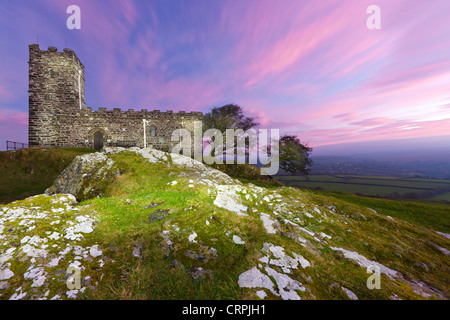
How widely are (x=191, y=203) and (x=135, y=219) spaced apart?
1763 mm

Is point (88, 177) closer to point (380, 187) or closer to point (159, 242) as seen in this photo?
point (159, 242)

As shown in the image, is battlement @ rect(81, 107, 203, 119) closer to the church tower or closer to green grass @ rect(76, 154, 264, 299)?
the church tower

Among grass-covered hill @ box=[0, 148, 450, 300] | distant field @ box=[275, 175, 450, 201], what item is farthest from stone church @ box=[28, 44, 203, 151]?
distant field @ box=[275, 175, 450, 201]

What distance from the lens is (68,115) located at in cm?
2741

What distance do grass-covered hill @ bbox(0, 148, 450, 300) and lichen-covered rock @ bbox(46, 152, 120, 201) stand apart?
5.02ft

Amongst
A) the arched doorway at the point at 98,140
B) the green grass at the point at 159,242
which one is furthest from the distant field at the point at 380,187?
the arched doorway at the point at 98,140

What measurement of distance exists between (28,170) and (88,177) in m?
19.4

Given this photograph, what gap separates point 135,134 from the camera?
30766 millimetres

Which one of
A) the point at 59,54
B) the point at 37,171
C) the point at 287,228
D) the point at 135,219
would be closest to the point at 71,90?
the point at 59,54

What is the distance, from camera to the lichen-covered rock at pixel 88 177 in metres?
7.55

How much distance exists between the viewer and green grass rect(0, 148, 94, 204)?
15.2 meters

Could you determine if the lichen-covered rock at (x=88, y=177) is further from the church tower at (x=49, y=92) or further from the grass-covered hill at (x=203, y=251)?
the church tower at (x=49, y=92)

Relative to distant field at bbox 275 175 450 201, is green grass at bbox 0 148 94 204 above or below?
above
